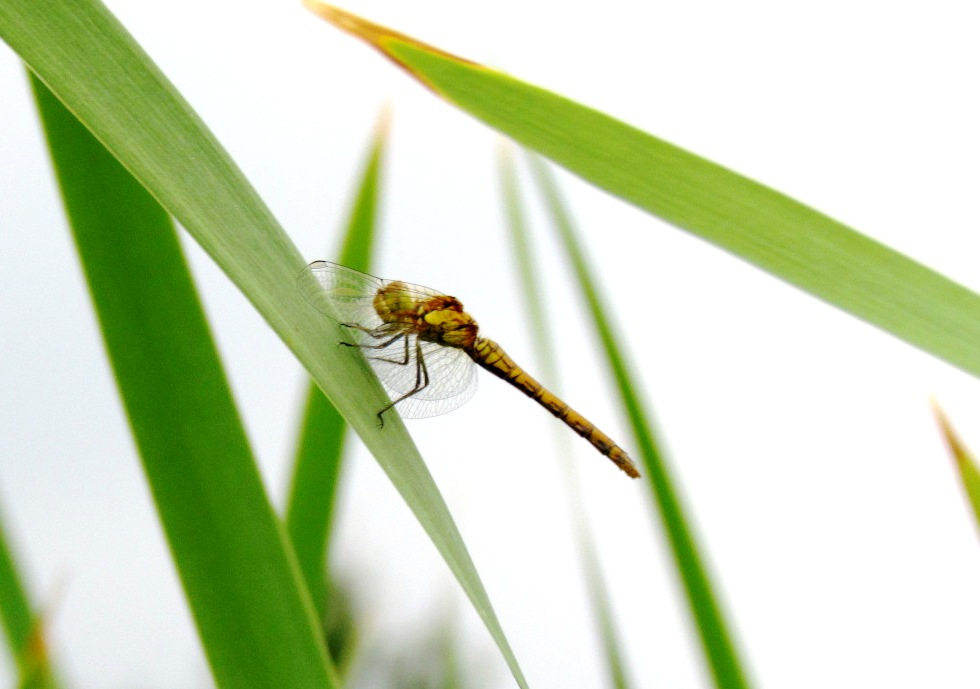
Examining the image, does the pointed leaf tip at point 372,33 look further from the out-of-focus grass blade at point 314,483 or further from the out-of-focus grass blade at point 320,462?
the out-of-focus grass blade at point 314,483

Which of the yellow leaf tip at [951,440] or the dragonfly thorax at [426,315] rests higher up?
the dragonfly thorax at [426,315]

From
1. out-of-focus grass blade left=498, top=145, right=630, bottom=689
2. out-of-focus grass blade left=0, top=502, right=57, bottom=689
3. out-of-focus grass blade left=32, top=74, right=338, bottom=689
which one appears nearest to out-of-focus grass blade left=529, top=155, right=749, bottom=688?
out-of-focus grass blade left=498, top=145, right=630, bottom=689

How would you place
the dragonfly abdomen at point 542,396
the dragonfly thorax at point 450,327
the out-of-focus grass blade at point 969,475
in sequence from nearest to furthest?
the out-of-focus grass blade at point 969,475 < the dragonfly thorax at point 450,327 < the dragonfly abdomen at point 542,396

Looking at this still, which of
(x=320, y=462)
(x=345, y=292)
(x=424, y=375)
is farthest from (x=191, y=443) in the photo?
(x=424, y=375)

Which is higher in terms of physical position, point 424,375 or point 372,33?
point 372,33

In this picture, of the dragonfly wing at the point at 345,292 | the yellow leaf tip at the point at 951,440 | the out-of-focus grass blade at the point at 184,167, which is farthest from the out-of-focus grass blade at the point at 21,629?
the yellow leaf tip at the point at 951,440

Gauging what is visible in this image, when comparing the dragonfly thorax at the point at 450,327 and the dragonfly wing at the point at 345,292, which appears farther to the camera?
the dragonfly thorax at the point at 450,327

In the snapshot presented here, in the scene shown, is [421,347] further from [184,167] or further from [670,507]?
[184,167]

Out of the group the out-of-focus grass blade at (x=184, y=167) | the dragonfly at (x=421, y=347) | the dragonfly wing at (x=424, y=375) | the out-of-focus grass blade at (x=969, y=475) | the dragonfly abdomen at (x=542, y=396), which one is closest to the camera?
the out-of-focus grass blade at (x=184, y=167)
